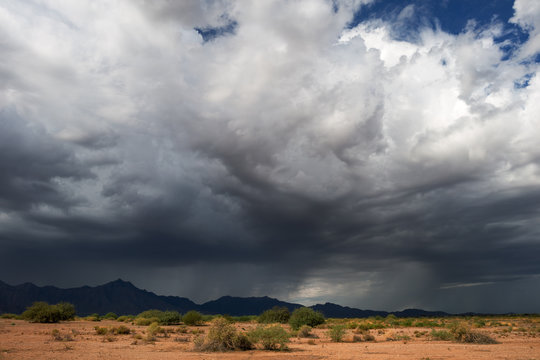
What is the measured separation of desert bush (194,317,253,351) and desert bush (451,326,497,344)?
23310 millimetres

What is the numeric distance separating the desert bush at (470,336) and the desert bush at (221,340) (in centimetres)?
2331

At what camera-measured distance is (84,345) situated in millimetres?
35688

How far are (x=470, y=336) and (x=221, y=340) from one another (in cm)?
2646

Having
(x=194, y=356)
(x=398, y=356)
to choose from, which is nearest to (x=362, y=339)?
(x=398, y=356)

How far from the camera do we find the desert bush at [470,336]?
41219mm

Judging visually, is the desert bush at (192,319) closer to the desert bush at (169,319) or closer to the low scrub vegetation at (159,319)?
the desert bush at (169,319)

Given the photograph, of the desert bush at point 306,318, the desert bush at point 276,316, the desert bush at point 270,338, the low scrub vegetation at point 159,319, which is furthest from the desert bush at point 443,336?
the low scrub vegetation at point 159,319

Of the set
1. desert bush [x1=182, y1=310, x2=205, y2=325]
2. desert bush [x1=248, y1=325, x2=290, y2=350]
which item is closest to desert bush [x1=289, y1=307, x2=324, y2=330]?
desert bush [x1=182, y1=310, x2=205, y2=325]

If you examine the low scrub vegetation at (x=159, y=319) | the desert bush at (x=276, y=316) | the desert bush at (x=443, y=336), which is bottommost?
the desert bush at (x=443, y=336)

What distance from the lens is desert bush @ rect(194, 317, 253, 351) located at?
34.3m

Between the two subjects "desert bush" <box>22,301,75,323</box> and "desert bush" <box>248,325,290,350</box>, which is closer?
"desert bush" <box>248,325,290,350</box>

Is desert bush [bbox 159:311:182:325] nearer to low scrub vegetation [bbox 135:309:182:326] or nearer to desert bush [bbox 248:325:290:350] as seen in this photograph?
low scrub vegetation [bbox 135:309:182:326]

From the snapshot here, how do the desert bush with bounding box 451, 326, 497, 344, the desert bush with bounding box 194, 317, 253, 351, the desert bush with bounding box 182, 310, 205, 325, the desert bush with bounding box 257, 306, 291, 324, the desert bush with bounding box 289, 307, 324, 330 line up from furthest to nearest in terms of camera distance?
the desert bush with bounding box 257, 306, 291, 324
the desert bush with bounding box 182, 310, 205, 325
the desert bush with bounding box 289, 307, 324, 330
the desert bush with bounding box 451, 326, 497, 344
the desert bush with bounding box 194, 317, 253, 351

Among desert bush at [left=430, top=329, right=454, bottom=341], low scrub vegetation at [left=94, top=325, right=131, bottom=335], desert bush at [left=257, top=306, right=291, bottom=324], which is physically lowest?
low scrub vegetation at [left=94, top=325, right=131, bottom=335]
